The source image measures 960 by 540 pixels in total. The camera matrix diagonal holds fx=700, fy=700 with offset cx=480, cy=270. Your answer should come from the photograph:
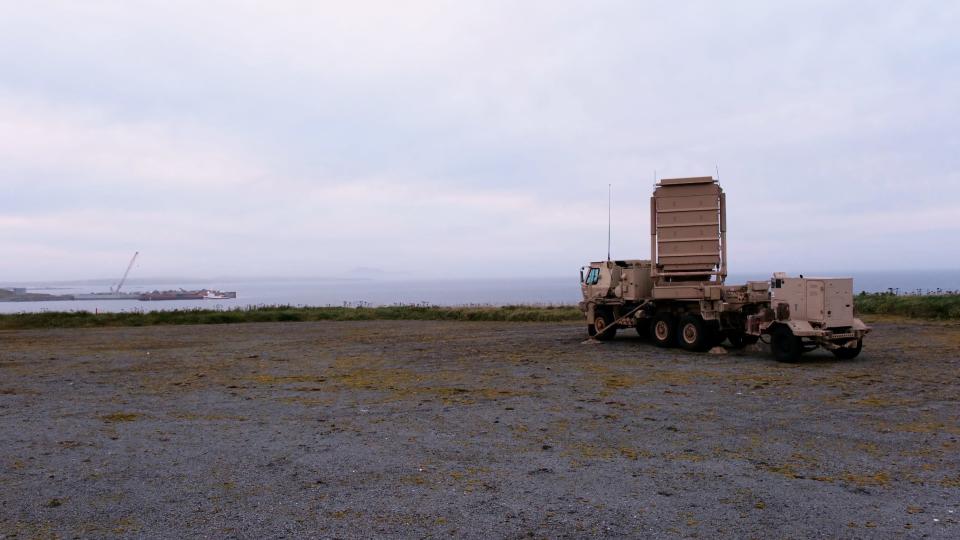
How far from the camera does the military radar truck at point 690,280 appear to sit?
17859mm

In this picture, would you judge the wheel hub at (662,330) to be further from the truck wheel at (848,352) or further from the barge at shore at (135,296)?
the barge at shore at (135,296)

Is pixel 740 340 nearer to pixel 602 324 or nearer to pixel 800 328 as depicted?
pixel 602 324

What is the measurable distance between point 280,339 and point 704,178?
15126mm

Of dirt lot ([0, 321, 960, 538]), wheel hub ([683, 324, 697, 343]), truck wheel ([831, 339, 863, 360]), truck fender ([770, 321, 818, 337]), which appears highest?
truck fender ([770, 321, 818, 337])

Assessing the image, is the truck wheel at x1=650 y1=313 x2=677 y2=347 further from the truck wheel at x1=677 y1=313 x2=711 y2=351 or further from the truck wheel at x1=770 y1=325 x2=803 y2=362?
the truck wheel at x1=770 y1=325 x2=803 y2=362

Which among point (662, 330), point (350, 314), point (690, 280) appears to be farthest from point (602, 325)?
point (350, 314)

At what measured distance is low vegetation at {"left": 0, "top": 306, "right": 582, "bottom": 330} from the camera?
33.9 meters

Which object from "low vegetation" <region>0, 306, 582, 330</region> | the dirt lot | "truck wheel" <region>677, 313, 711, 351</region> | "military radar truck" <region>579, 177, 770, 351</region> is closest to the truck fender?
the dirt lot

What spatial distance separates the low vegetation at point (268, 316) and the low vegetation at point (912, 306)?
14056 millimetres

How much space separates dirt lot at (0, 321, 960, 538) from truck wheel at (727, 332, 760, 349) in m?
2.62

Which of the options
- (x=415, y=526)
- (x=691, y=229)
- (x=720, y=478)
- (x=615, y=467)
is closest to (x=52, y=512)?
(x=415, y=526)

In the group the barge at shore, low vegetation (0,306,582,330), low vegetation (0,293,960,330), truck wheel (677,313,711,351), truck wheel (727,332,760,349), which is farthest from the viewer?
the barge at shore

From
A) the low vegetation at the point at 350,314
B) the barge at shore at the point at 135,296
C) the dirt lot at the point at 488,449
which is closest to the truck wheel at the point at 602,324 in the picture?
the dirt lot at the point at 488,449

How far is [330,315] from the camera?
37.4m
